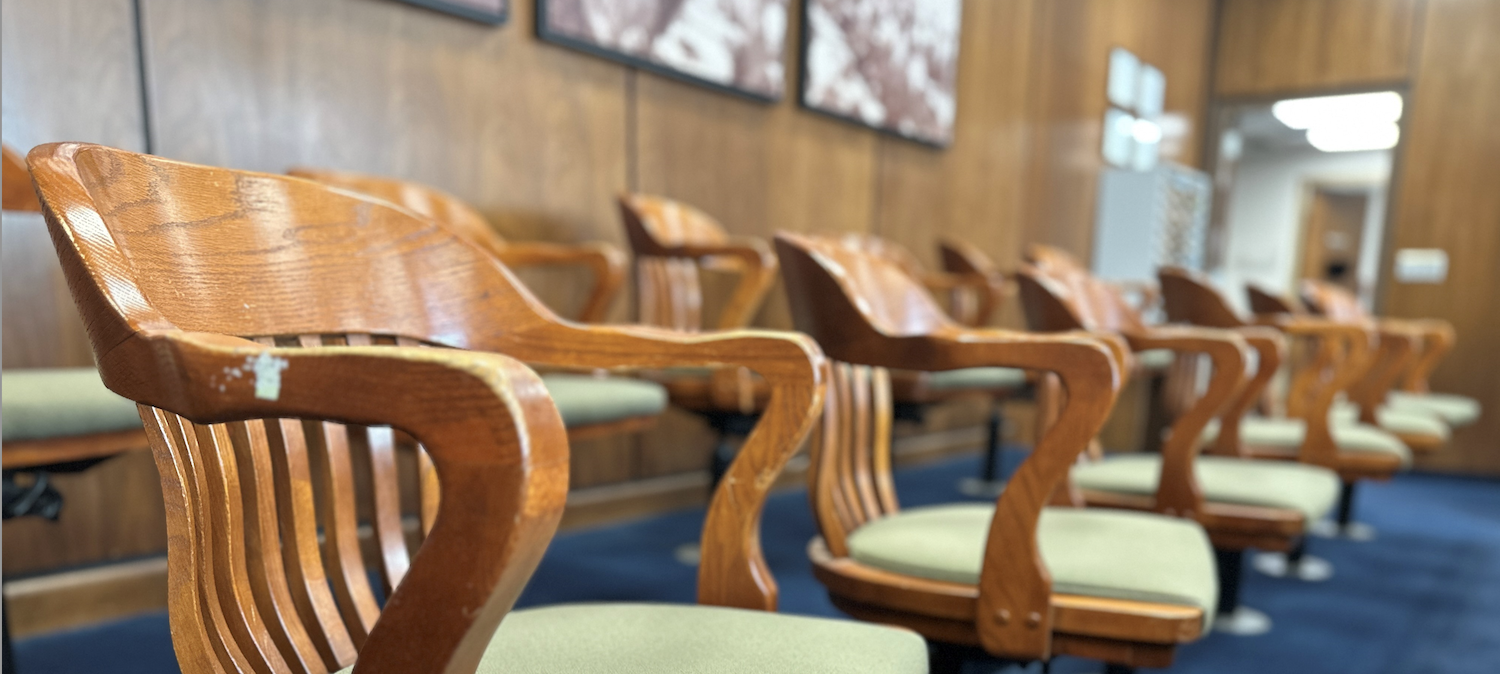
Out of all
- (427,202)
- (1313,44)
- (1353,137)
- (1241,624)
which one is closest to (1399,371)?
(1241,624)

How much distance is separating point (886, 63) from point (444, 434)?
3.40 metres

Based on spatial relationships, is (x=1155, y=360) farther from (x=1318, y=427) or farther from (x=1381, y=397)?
(x=1318, y=427)

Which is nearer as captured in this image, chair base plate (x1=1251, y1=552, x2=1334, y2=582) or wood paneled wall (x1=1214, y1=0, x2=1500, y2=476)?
chair base plate (x1=1251, y1=552, x2=1334, y2=582)

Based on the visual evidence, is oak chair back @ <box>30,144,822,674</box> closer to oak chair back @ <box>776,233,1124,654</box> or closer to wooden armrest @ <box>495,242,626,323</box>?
oak chair back @ <box>776,233,1124,654</box>

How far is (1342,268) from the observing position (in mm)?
9359

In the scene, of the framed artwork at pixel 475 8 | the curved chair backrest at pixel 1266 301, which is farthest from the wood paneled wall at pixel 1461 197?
the framed artwork at pixel 475 8

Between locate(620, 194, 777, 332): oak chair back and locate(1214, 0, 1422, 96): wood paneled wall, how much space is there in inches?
191

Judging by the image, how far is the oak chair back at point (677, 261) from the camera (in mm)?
1894

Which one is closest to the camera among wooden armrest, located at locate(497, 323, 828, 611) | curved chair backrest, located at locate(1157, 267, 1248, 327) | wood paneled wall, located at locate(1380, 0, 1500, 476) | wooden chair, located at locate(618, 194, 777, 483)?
wooden armrest, located at locate(497, 323, 828, 611)

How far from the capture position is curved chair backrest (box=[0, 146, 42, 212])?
1174 millimetres

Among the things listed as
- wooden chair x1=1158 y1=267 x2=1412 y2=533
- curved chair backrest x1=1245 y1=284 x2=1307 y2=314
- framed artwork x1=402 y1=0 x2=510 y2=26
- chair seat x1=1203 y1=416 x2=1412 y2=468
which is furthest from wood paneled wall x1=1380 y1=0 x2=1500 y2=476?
framed artwork x1=402 y1=0 x2=510 y2=26

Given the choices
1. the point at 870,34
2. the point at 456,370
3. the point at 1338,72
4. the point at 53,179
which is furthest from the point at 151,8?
the point at 1338,72

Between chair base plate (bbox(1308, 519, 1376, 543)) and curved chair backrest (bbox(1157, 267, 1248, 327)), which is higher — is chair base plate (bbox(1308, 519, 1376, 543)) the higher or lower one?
the lower one

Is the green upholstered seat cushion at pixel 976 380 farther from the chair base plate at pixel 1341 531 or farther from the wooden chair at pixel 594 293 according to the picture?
the chair base plate at pixel 1341 531
